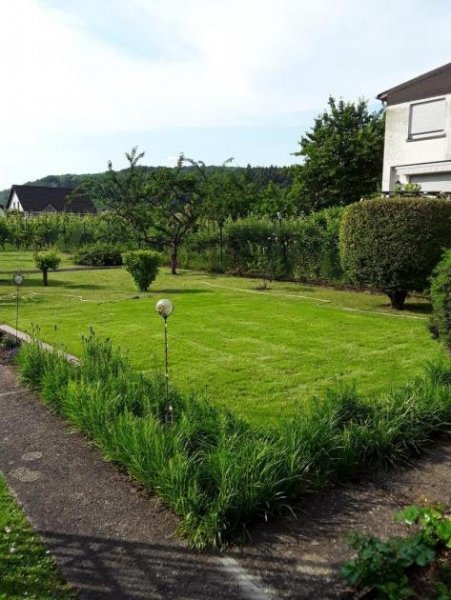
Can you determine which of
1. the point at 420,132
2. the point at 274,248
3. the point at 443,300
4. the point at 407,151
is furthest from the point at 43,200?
the point at 443,300

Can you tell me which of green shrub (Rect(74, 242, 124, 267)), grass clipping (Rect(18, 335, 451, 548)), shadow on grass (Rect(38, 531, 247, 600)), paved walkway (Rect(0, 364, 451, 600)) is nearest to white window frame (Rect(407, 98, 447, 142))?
green shrub (Rect(74, 242, 124, 267))

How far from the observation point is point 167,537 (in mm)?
2889

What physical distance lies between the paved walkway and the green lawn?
6cm

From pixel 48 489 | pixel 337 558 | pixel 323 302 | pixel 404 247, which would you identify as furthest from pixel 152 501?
pixel 323 302

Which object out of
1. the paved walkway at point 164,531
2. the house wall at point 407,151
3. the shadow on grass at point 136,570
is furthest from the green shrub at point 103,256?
the shadow on grass at point 136,570

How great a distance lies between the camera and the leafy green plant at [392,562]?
2324 millimetres

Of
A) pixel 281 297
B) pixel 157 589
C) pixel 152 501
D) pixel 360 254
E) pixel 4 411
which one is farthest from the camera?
pixel 281 297

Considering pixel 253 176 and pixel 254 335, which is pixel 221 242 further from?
pixel 253 176

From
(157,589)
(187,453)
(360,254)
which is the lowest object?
(157,589)

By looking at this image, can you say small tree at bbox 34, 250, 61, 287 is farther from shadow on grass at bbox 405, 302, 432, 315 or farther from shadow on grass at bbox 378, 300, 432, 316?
shadow on grass at bbox 405, 302, 432, 315

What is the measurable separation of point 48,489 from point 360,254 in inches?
333

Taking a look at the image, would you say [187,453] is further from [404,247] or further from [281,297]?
[281,297]

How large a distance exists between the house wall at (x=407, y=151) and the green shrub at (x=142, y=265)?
1312 centimetres

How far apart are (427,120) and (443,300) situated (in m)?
19.2
